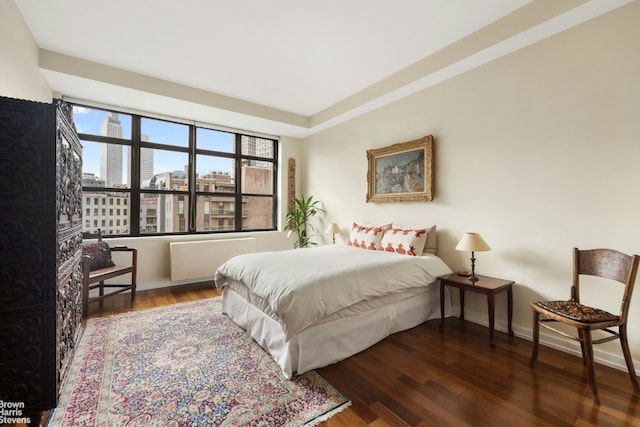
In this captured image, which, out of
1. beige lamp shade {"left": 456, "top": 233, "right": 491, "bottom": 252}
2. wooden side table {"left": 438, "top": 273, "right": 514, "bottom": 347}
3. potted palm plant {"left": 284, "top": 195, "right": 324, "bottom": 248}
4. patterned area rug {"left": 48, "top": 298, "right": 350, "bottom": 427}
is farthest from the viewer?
potted palm plant {"left": 284, "top": 195, "right": 324, "bottom": 248}

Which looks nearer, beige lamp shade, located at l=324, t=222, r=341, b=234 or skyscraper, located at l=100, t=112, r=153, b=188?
skyscraper, located at l=100, t=112, r=153, b=188

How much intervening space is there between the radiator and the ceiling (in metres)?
2.00

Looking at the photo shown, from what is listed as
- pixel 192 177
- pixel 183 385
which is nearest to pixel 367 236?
pixel 183 385

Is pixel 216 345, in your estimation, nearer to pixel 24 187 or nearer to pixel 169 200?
pixel 24 187

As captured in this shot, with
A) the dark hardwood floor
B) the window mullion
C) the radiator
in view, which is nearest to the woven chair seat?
the dark hardwood floor

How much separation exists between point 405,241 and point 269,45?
253 cm

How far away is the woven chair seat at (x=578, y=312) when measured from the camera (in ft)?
6.02

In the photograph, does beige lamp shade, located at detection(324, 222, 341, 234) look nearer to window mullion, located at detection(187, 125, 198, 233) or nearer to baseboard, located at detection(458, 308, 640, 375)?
baseboard, located at detection(458, 308, 640, 375)

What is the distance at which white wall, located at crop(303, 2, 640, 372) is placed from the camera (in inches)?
84.8

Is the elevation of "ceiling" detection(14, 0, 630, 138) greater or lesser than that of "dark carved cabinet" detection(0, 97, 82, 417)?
greater

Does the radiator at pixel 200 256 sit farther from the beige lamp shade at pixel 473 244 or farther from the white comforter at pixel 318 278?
the beige lamp shade at pixel 473 244

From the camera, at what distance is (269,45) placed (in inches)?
113

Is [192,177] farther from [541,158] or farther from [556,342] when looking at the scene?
[556,342]

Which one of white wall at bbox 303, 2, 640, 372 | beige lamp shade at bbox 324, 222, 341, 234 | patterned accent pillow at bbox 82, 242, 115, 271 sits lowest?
patterned accent pillow at bbox 82, 242, 115, 271
